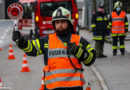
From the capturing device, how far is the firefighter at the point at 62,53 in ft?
13.1

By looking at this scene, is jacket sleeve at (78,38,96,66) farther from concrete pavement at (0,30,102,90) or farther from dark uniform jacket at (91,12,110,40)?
dark uniform jacket at (91,12,110,40)

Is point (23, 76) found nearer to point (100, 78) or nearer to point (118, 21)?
point (100, 78)

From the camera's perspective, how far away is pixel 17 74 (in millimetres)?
10203

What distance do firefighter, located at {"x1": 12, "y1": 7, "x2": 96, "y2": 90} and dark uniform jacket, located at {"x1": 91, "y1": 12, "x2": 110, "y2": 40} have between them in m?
8.78

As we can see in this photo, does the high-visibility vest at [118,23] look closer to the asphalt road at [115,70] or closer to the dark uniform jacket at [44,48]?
the asphalt road at [115,70]

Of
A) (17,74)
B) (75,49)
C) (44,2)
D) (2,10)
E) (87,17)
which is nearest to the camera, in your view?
(75,49)

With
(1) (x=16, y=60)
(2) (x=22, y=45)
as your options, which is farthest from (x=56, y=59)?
(1) (x=16, y=60)

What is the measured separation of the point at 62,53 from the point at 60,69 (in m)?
0.18

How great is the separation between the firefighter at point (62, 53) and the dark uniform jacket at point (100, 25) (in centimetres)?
878

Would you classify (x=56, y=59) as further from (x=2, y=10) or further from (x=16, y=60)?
(x=2, y=10)

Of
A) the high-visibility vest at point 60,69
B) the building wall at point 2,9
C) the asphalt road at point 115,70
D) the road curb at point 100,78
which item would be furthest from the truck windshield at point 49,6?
the building wall at point 2,9

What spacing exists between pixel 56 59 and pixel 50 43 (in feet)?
0.65

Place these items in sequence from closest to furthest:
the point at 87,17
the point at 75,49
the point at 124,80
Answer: the point at 75,49, the point at 124,80, the point at 87,17

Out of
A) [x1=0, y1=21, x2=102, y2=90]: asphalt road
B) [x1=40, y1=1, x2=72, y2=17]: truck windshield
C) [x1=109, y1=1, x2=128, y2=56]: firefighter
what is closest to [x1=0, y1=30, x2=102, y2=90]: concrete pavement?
[x1=0, y1=21, x2=102, y2=90]: asphalt road
